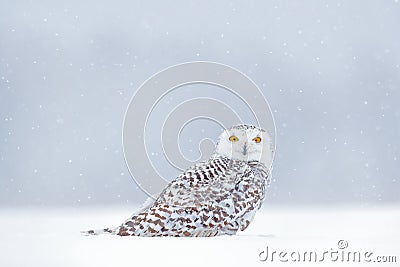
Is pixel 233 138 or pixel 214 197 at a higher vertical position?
pixel 233 138

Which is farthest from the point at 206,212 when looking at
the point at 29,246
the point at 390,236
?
the point at 390,236

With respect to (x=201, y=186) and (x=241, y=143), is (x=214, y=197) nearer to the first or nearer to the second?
(x=201, y=186)

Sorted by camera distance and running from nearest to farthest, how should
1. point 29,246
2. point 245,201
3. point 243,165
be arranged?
point 29,246 < point 245,201 < point 243,165

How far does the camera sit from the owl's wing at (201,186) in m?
3.59

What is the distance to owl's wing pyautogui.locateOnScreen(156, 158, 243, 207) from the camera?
3.59 metres

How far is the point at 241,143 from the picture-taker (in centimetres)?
426

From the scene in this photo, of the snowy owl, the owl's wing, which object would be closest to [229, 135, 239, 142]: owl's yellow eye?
the snowy owl

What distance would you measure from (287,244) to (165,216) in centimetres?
76

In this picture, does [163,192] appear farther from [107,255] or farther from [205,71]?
[205,71]

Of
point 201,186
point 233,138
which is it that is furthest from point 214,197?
point 233,138

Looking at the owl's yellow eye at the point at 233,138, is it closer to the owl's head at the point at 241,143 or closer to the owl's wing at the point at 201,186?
the owl's head at the point at 241,143

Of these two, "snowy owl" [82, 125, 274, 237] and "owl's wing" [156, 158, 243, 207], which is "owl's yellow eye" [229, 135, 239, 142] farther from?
"owl's wing" [156, 158, 243, 207]

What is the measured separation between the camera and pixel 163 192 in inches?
145

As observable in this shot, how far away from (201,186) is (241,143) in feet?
2.32
